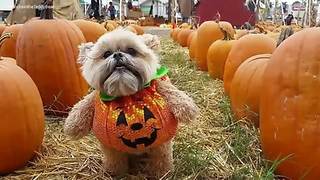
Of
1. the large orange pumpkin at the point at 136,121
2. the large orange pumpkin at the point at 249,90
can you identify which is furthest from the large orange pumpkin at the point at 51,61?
the large orange pumpkin at the point at 136,121

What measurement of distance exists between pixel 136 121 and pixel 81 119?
0.29 m

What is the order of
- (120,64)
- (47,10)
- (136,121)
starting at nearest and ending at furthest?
(120,64) → (136,121) → (47,10)

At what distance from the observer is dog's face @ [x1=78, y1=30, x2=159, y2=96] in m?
1.85

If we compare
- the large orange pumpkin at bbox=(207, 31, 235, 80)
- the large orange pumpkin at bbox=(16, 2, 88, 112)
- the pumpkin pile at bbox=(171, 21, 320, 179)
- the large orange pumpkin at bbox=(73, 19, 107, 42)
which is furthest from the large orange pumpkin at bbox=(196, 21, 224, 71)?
the pumpkin pile at bbox=(171, 21, 320, 179)

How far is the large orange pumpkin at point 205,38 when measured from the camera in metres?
5.86

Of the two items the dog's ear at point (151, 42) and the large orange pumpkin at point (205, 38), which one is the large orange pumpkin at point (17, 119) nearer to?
the dog's ear at point (151, 42)

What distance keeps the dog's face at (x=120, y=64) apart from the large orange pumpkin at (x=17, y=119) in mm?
567

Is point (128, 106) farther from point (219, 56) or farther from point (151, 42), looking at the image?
point (219, 56)

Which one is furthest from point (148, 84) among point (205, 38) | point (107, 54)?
point (205, 38)

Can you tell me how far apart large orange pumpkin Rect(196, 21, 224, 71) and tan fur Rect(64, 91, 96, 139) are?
386cm

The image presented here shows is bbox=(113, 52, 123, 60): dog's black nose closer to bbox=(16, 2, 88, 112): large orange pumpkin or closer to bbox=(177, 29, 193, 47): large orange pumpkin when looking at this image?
bbox=(16, 2, 88, 112): large orange pumpkin

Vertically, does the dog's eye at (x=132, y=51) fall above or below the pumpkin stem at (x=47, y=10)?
below

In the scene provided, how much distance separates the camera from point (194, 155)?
238cm

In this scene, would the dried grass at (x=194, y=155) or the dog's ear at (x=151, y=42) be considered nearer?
the dog's ear at (x=151, y=42)
